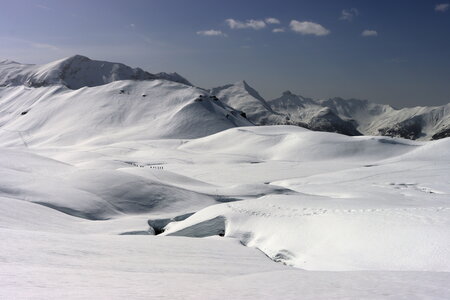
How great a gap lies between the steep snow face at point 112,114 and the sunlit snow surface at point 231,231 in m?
52.0

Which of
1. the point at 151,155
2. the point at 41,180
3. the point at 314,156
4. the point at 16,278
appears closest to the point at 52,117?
the point at 151,155

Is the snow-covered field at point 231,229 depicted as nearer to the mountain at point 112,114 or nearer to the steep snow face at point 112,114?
the mountain at point 112,114

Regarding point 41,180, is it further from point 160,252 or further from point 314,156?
point 314,156

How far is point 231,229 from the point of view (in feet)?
59.7

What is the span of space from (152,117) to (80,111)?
2042 cm

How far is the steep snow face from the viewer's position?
322 feet

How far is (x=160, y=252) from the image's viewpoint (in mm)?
11742

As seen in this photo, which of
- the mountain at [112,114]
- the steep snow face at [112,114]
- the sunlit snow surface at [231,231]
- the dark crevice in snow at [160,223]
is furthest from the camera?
the steep snow face at [112,114]

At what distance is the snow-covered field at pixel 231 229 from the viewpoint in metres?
7.04

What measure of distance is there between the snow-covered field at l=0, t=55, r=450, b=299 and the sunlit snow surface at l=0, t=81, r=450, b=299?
53 mm

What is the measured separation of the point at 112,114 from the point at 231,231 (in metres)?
98.7

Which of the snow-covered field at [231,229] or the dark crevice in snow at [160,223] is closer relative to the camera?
the snow-covered field at [231,229]

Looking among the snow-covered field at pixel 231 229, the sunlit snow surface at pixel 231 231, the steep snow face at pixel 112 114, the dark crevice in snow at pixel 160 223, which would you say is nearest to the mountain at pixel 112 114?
the steep snow face at pixel 112 114

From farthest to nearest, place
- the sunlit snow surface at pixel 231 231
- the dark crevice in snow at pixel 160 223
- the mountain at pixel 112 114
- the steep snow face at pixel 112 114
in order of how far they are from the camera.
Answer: the steep snow face at pixel 112 114
the mountain at pixel 112 114
the dark crevice in snow at pixel 160 223
the sunlit snow surface at pixel 231 231
